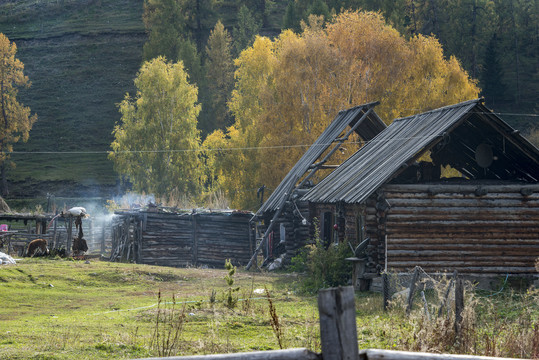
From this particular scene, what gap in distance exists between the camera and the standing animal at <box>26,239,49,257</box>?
3008cm

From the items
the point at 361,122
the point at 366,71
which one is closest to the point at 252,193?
the point at 366,71

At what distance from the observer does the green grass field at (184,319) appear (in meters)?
9.33

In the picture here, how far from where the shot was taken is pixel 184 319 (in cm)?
1099

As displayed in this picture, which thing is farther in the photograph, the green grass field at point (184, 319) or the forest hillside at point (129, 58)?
the forest hillside at point (129, 58)

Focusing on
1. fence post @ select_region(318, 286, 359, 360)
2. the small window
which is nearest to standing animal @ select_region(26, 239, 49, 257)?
the small window

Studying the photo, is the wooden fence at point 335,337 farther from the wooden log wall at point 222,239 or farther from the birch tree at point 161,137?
the birch tree at point 161,137

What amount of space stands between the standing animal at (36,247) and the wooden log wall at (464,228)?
16543 mm

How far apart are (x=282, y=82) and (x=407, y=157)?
27220 mm

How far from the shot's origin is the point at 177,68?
55906 millimetres

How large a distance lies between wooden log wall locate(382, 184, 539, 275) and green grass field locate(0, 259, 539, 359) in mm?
1655

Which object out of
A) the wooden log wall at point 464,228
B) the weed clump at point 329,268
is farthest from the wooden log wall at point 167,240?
the wooden log wall at point 464,228

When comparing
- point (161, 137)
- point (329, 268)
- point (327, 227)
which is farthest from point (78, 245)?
point (161, 137)

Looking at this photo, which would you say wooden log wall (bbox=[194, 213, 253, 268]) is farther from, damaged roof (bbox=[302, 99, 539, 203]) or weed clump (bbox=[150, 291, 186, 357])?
weed clump (bbox=[150, 291, 186, 357])

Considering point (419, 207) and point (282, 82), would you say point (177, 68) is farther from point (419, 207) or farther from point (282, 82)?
point (419, 207)
